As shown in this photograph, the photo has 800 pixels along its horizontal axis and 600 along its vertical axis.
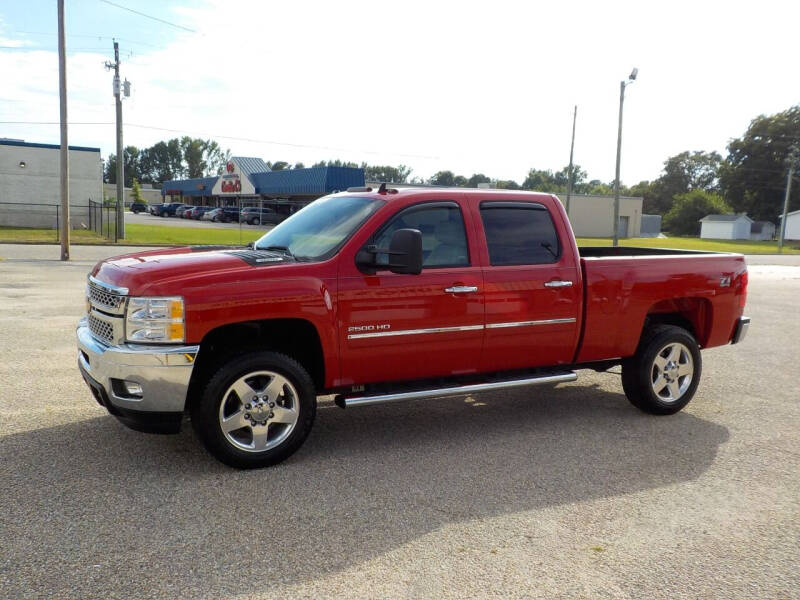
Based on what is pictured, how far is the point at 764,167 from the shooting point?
94.0 m

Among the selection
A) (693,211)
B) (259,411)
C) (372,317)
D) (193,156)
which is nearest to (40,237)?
(259,411)

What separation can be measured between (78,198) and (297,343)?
39368mm

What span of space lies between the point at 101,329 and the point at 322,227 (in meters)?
1.81

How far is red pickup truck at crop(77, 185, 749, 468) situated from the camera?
175 inches

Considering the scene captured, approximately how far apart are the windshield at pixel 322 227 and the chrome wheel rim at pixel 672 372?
3.05 meters

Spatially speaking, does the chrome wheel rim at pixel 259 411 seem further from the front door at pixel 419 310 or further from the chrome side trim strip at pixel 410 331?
the chrome side trim strip at pixel 410 331

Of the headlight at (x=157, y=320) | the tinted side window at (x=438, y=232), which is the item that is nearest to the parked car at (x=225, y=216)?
the tinted side window at (x=438, y=232)

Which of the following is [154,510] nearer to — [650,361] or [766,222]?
[650,361]

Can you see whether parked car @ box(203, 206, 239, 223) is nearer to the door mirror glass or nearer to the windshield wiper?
the windshield wiper

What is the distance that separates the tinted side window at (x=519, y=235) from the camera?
554 cm

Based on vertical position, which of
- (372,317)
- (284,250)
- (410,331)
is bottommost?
(410,331)

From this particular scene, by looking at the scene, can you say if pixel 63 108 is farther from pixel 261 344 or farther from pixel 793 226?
pixel 793 226

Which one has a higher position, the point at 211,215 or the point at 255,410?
the point at 211,215

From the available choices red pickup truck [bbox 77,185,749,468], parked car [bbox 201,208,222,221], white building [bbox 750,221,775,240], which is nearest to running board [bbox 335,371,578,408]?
red pickup truck [bbox 77,185,749,468]
